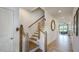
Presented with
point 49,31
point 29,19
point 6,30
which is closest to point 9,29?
point 6,30

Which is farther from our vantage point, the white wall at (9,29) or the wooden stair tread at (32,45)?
the wooden stair tread at (32,45)

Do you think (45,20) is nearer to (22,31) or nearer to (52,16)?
(52,16)

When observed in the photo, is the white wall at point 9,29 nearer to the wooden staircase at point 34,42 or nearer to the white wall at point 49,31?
the wooden staircase at point 34,42

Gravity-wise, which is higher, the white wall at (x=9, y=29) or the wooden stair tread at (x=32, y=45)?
the white wall at (x=9, y=29)

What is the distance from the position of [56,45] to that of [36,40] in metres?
0.60

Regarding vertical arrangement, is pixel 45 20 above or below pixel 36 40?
above

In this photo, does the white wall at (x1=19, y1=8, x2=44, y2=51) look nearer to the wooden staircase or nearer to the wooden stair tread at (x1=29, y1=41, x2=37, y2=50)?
the wooden staircase

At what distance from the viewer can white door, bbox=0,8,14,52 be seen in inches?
87.1

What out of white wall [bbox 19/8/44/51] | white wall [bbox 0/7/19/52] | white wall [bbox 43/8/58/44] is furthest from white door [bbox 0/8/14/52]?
white wall [bbox 43/8/58/44]

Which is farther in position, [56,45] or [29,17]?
[56,45]

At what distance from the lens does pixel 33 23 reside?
2.99 m

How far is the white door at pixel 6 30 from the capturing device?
87.1 inches

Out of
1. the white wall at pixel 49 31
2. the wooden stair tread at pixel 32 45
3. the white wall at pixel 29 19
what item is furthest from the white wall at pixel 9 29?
the white wall at pixel 49 31
